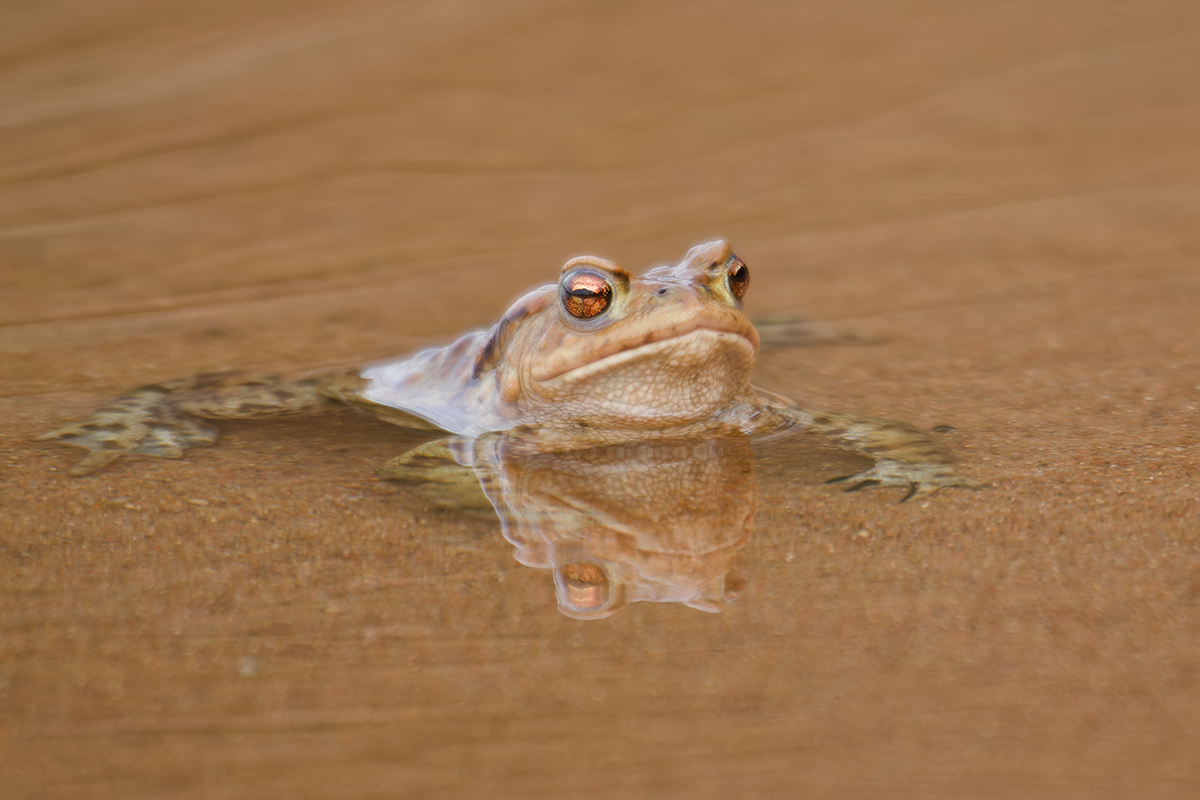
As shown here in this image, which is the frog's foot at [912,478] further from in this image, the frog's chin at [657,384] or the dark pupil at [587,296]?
the dark pupil at [587,296]

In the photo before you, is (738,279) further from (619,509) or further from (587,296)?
(619,509)

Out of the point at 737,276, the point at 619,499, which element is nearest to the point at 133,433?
the point at 619,499

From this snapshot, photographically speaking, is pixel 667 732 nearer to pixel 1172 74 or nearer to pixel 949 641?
pixel 949 641

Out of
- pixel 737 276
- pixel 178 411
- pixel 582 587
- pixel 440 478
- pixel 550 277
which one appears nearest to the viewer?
pixel 582 587

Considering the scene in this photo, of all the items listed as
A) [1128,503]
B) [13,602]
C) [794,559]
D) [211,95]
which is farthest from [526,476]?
[211,95]

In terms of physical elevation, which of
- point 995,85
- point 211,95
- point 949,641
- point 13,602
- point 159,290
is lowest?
point 949,641

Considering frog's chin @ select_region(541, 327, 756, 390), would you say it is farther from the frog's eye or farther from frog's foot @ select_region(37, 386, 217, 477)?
frog's foot @ select_region(37, 386, 217, 477)

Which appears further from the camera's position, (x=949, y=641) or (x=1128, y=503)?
(x=1128, y=503)
